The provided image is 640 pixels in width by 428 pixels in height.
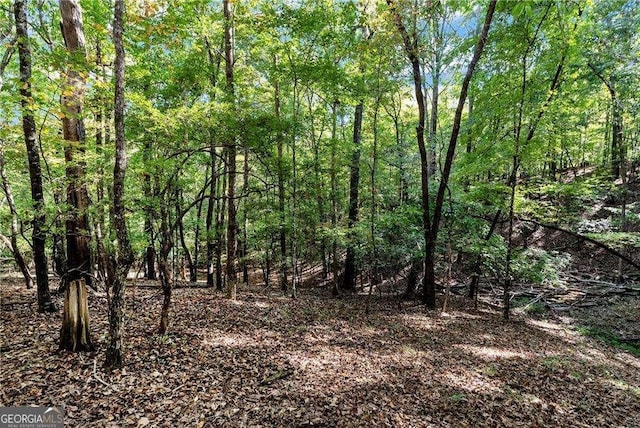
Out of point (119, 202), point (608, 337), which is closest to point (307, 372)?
point (119, 202)

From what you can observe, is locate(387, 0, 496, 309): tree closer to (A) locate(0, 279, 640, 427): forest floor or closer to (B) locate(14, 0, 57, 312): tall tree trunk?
(A) locate(0, 279, 640, 427): forest floor

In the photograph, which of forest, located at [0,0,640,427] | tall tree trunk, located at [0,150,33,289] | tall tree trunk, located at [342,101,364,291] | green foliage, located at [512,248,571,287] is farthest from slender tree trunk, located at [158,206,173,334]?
green foliage, located at [512,248,571,287]

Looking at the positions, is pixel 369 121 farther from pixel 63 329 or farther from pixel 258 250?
pixel 63 329

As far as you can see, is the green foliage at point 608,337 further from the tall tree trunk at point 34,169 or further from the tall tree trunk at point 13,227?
the tall tree trunk at point 13,227

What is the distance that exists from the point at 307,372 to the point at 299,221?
7073 mm

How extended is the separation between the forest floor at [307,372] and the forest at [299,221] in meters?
0.05

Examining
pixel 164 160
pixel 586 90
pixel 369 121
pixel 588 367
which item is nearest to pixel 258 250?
pixel 369 121

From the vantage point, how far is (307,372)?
5.52 m

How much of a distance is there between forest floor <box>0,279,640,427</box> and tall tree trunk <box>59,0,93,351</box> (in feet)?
1.44

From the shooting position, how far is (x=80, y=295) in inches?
198

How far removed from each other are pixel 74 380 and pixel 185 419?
1881mm

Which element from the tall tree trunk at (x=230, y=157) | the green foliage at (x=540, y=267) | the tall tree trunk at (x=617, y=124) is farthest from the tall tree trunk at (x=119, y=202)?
the tall tree trunk at (x=617, y=124)

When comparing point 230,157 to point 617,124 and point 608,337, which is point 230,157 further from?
point 617,124

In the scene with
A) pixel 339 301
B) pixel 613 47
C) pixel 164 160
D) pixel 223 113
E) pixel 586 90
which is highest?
pixel 613 47
